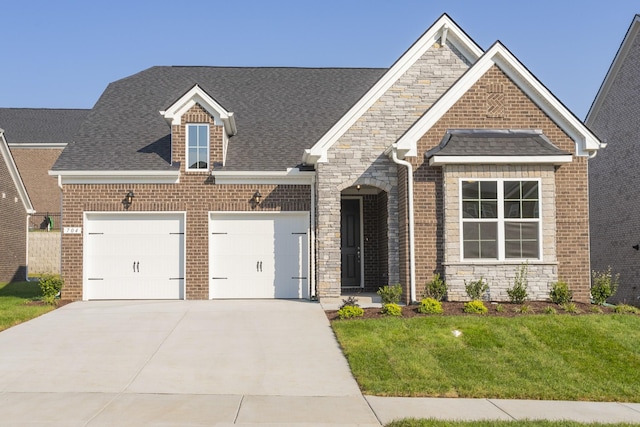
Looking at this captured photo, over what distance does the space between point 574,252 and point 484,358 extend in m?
5.59

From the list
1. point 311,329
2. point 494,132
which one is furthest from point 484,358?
point 494,132

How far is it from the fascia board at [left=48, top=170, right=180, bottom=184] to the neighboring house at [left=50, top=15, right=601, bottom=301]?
0.12 ft

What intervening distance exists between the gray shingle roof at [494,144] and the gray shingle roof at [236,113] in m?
4.30

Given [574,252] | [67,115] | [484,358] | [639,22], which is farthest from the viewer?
[67,115]

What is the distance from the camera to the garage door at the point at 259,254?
1692cm

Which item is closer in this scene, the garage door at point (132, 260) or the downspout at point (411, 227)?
the downspout at point (411, 227)

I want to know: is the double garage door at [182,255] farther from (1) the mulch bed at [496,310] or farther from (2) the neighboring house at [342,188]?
(1) the mulch bed at [496,310]

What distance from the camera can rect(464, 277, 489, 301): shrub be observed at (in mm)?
14133

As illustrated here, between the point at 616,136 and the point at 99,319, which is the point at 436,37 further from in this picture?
the point at 99,319

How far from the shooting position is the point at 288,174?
16.7 meters

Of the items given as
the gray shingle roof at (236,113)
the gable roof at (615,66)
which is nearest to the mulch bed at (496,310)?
the gray shingle roof at (236,113)

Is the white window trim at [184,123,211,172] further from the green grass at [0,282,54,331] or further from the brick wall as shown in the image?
the brick wall

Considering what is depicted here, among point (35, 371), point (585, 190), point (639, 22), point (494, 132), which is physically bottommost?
point (35, 371)

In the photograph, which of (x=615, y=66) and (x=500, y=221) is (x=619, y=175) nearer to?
(x=615, y=66)
